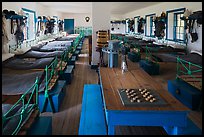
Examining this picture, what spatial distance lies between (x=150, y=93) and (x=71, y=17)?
1944 cm

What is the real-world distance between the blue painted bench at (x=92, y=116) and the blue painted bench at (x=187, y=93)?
132 centimetres

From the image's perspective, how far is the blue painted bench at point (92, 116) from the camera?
8.70ft

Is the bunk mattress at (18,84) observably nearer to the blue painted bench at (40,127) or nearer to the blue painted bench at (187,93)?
the blue painted bench at (40,127)

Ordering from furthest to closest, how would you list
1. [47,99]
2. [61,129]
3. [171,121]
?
1. [47,99]
2. [61,129]
3. [171,121]

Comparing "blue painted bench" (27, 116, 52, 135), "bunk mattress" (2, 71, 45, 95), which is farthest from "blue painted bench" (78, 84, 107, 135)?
"bunk mattress" (2, 71, 45, 95)

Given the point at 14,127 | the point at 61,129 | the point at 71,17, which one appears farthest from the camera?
the point at 71,17

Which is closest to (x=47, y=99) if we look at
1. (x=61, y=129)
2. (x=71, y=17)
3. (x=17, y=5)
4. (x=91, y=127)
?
(x=61, y=129)

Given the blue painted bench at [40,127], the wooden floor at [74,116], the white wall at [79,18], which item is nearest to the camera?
the blue painted bench at [40,127]

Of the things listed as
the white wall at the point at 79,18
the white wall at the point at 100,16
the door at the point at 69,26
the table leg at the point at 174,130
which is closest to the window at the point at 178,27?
the white wall at the point at 100,16

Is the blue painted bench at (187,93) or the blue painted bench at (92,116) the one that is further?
A: the blue painted bench at (187,93)

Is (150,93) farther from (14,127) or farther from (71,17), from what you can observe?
(71,17)

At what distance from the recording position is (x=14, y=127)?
2471 millimetres

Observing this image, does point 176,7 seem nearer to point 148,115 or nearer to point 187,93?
point 187,93

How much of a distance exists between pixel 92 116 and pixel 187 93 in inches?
67.0
